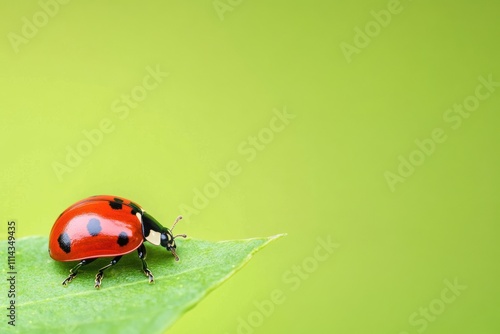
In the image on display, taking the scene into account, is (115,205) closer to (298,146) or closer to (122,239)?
(122,239)

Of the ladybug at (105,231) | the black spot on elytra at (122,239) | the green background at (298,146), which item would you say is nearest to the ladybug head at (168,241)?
the ladybug at (105,231)

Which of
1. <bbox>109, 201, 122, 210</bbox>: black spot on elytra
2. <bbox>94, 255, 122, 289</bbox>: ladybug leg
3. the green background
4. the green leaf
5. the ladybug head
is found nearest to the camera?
the green leaf

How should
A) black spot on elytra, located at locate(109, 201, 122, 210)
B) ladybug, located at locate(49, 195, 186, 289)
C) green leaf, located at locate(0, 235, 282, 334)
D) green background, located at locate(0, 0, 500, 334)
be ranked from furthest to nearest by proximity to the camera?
1. green background, located at locate(0, 0, 500, 334)
2. black spot on elytra, located at locate(109, 201, 122, 210)
3. ladybug, located at locate(49, 195, 186, 289)
4. green leaf, located at locate(0, 235, 282, 334)

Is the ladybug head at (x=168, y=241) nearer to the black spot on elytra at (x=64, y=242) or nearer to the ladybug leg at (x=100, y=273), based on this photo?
the ladybug leg at (x=100, y=273)

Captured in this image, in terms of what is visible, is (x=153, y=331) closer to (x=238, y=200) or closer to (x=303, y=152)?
(x=238, y=200)

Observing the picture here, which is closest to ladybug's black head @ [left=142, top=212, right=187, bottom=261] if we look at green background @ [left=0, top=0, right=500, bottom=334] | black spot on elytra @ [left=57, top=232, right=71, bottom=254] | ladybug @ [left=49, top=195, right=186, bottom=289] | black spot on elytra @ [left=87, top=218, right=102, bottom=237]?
ladybug @ [left=49, top=195, right=186, bottom=289]

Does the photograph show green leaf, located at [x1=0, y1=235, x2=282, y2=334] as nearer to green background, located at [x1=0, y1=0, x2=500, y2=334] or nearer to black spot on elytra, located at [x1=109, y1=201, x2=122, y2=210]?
black spot on elytra, located at [x1=109, y1=201, x2=122, y2=210]
